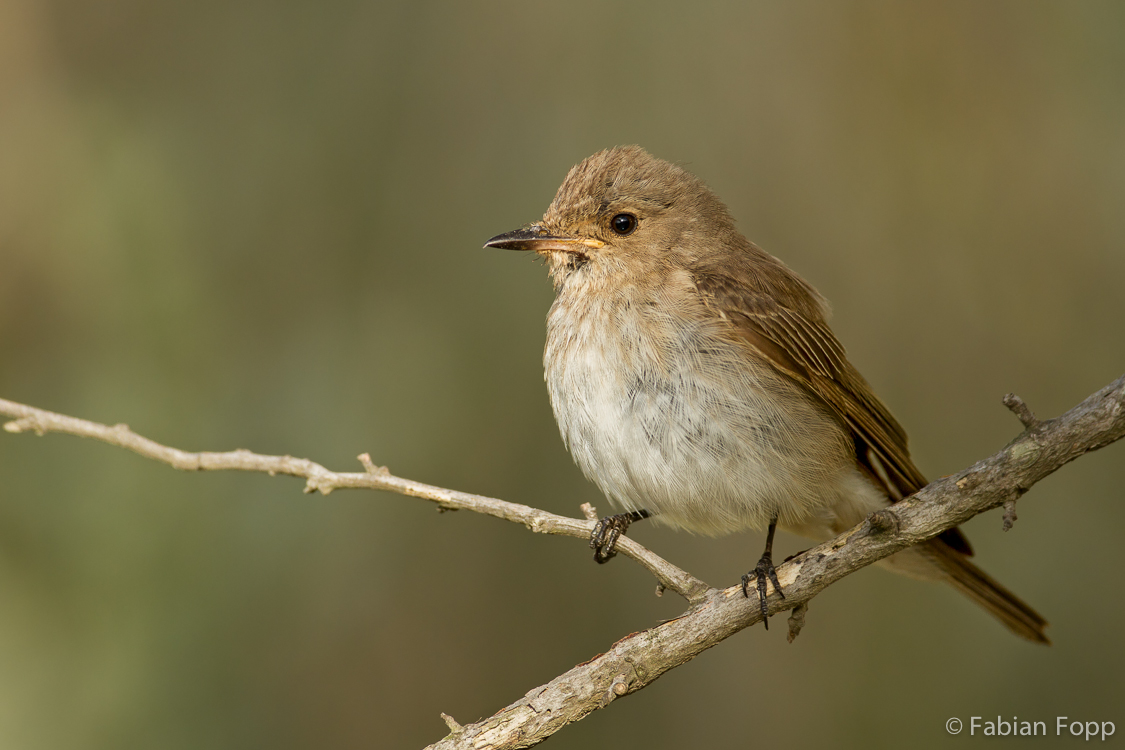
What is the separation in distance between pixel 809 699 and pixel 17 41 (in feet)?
16.7

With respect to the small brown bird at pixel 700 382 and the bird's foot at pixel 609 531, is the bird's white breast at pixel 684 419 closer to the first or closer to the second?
the small brown bird at pixel 700 382

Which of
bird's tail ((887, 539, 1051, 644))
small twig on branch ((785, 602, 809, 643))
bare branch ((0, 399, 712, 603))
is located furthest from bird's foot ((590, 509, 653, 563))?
bird's tail ((887, 539, 1051, 644))

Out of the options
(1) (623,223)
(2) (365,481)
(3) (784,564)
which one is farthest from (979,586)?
(2) (365,481)

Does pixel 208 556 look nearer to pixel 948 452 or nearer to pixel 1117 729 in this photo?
pixel 948 452

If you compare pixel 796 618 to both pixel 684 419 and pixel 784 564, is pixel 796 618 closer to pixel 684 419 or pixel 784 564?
pixel 784 564

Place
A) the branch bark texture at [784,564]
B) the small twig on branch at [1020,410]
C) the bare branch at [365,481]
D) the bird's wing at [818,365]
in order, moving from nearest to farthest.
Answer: the small twig on branch at [1020,410], the branch bark texture at [784,564], the bare branch at [365,481], the bird's wing at [818,365]

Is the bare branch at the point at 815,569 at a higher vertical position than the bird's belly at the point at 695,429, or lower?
lower

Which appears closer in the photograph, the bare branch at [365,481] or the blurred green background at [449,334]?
the bare branch at [365,481]

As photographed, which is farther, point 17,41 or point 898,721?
point 17,41

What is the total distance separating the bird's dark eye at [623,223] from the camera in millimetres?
3715

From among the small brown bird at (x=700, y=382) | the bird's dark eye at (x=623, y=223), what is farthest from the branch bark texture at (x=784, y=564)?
the bird's dark eye at (x=623, y=223)

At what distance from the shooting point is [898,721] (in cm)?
452

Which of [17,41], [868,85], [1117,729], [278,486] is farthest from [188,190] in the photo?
[1117,729]

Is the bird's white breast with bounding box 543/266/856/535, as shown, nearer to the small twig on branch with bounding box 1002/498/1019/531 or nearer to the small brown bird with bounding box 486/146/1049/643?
the small brown bird with bounding box 486/146/1049/643
